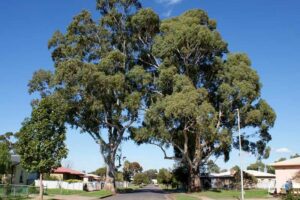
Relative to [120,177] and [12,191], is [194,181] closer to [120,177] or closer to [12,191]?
[12,191]

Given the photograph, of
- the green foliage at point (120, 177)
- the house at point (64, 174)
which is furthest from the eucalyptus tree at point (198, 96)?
the green foliage at point (120, 177)

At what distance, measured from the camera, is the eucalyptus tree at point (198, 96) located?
4604 cm

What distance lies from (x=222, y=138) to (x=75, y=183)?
2168 centimetres

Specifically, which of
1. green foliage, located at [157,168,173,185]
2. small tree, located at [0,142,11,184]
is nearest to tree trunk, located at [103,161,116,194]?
small tree, located at [0,142,11,184]

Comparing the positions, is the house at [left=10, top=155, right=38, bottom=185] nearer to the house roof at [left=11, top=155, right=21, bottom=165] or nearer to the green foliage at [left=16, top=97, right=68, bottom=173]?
the house roof at [left=11, top=155, right=21, bottom=165]

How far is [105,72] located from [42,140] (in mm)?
21594

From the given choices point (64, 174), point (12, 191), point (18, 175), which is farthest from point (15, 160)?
point (64, 174)

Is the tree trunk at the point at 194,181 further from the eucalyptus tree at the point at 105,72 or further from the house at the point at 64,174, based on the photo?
the house at the point at 64,174

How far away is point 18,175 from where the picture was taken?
5375 centimetres

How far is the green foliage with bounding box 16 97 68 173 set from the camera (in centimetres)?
2977

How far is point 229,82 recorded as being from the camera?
163ft

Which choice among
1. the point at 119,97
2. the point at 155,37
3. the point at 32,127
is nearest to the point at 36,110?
the point at 32,127

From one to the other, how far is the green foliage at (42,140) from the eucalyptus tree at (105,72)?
15.8 metres

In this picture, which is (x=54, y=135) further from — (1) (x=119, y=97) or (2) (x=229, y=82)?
(2) (x=229, y=82)
